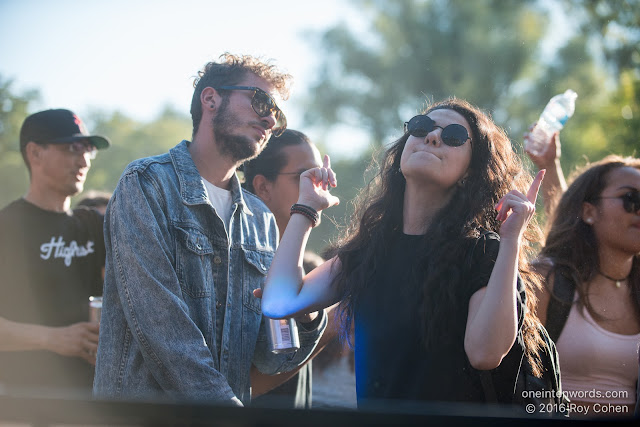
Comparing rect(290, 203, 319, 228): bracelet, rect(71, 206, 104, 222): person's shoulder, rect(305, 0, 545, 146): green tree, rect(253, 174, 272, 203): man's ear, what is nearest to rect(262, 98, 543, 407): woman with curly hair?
rect(290, 203, 319, 228): bracelet

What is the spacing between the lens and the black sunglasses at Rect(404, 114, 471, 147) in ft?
6.64

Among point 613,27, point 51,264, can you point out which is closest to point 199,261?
point 51,264

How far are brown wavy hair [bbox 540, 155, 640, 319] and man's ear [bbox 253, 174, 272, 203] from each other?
1.52 m

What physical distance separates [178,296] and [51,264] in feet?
4.59

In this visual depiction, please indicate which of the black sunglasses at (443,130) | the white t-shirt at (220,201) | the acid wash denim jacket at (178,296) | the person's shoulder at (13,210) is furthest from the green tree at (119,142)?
the black sunglasses at (443,130)

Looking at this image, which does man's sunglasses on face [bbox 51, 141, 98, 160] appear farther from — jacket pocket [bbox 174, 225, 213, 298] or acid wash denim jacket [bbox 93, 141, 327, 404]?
jacket pocket [bbox 174, 225, 213, 298]

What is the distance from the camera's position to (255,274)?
99.0 inches

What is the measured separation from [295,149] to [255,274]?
117 cm

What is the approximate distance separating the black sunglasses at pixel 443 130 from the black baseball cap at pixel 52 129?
2.14 meters

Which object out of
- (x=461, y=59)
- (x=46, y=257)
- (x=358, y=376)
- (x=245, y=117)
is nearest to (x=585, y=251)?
(x=358, y=376)

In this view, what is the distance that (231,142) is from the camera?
2533 mm

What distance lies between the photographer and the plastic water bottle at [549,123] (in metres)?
3.32

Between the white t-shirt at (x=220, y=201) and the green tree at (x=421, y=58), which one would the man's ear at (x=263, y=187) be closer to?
the white t-shirt at (x=220, y=201)

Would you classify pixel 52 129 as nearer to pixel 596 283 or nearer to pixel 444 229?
pixel 444 229
